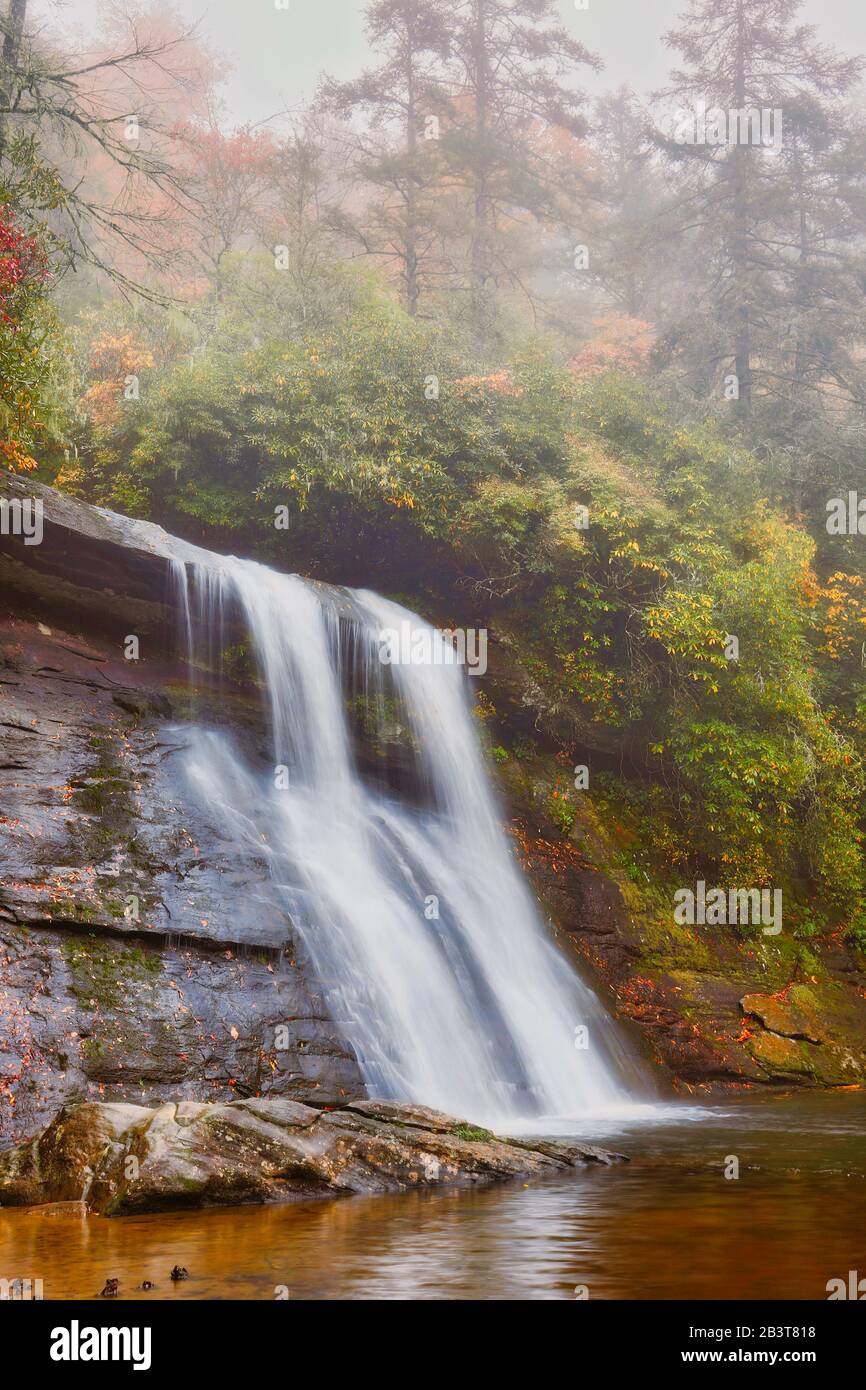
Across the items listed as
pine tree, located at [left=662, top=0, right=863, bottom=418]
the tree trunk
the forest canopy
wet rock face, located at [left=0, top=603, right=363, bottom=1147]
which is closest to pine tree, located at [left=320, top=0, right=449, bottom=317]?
the forest canopy

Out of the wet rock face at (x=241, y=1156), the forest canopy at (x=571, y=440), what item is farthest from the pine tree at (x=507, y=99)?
the wet rock face at (x=241, y=1156)

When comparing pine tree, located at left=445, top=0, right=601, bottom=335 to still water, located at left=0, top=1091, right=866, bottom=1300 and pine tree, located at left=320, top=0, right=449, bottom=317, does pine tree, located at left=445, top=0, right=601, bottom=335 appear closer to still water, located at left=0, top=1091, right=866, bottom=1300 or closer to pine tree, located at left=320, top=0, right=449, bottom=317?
pine tree, located at left=320, top=0, right=449, bottom=317

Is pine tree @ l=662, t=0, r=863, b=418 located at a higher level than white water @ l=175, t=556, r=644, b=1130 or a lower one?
higher

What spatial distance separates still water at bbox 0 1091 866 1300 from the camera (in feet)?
13.0

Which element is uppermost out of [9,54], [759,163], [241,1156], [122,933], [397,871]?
[759,163]

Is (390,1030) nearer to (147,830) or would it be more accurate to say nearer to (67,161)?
(147,830)

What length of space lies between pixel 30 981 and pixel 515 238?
28.4m

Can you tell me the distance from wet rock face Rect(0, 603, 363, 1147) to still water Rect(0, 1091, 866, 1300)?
2070 millimetres

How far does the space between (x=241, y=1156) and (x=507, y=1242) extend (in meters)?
1.93

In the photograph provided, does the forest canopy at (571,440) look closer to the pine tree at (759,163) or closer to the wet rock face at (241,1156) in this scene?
the pine tree at (759,163)

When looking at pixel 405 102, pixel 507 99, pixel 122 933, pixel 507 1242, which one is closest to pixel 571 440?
pixel 122 933

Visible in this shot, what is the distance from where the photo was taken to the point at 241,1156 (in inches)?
235

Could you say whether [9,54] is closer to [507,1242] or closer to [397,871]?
[397,871]

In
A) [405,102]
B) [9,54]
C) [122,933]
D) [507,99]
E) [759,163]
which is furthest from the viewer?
[507,99]
